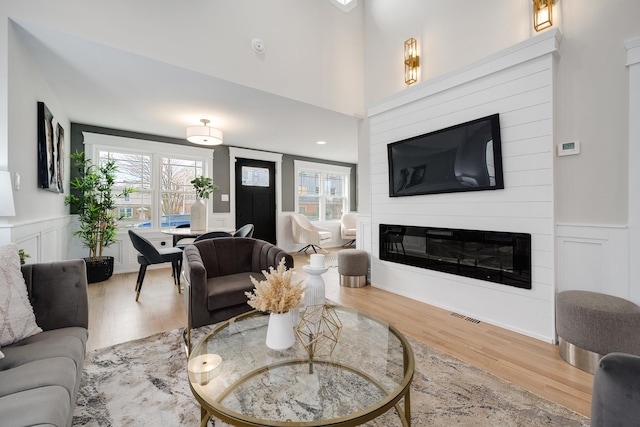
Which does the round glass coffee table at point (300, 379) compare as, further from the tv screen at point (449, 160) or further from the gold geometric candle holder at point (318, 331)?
the tv screen at point (449, 160)

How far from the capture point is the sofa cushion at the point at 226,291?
6.93ft

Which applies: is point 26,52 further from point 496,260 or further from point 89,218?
point 496,260

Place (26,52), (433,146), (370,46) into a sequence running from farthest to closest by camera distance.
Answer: (370,46), (433,146), (26,52)

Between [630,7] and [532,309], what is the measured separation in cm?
228

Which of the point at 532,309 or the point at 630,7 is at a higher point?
the point at 630,7

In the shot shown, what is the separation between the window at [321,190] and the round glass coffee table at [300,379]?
17.2 ft

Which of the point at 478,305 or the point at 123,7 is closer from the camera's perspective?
the point at 123,7

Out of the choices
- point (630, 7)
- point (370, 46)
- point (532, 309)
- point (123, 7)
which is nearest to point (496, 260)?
point (532, 309)

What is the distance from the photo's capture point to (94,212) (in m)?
3.84

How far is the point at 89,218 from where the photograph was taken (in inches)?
152

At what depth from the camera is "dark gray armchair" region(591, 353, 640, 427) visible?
647 millimetres

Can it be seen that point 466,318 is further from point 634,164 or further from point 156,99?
point 156,99

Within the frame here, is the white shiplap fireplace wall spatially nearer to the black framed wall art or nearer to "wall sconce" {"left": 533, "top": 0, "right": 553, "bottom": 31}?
"wall sconce" {"left": 533, "top": 0, "right": 553, "bottom": 31}

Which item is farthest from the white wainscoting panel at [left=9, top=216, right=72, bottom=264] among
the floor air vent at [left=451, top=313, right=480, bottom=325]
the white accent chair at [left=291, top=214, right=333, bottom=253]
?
the white accent chair at [left=291, top=214, right=333, bottom=253]
